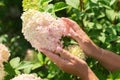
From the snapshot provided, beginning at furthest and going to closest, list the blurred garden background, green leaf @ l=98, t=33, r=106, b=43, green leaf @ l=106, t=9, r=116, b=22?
1. green leaf @ l=106, t=9, r=116, b=22
2. green leaf @ l=98, t=33, r=106, b=43
3. the blurred garden background

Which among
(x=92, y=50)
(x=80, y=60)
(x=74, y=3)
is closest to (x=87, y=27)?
(x=74, y=3)

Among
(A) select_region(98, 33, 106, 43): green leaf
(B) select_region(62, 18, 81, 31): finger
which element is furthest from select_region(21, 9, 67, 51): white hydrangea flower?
(A) select_region(98, 33, 106, 43): green leaf

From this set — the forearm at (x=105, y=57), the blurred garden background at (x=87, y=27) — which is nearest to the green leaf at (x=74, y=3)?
the blurred garden background at (x=87, y=27)

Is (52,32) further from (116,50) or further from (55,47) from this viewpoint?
(116,50)

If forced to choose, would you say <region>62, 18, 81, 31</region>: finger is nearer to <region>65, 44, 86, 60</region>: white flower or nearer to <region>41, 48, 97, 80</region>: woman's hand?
<region>65, 44, 86, 60</region>: white flower

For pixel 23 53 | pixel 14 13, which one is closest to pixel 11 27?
pixel 14 13

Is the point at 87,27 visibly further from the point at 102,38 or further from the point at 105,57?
the point at 105,57

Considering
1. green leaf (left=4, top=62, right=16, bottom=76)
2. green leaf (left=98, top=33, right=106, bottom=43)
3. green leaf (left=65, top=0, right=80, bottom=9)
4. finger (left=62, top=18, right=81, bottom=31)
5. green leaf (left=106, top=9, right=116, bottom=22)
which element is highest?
green leaf (left=65, top=0, right=80, bottom=9)
